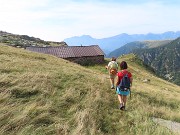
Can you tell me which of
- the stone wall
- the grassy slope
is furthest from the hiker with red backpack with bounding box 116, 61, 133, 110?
the stone wall

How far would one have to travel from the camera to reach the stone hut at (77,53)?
166 feet

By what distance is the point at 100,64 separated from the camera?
2058 inches

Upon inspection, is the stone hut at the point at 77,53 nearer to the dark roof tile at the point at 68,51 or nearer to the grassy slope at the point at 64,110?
the dark roof tile at the point at 68,51

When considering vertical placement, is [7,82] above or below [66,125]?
above

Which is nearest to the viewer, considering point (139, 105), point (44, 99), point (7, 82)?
point (44, 99)

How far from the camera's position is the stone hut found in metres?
50.6

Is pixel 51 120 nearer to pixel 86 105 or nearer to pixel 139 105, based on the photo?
pixel 86 105

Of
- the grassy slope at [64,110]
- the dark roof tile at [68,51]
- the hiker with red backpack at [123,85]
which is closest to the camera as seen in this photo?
the grassy slope at [64,110]

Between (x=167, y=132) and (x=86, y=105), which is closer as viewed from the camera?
(x=167, y=132)

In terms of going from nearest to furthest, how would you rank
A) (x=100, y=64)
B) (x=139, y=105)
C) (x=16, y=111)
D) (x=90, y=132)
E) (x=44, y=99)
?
1. (x=90, y=132)
2. (x=16, y=111)
3. (x=44, y=99)
4. (x=139, y=105)
5. (x=100, y=64)

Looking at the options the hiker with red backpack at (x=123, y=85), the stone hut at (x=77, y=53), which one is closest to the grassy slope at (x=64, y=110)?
the hiker with red backpack at (x=123, y=85)

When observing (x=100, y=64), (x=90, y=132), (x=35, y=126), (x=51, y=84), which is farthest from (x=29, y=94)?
(x=100, y=64)

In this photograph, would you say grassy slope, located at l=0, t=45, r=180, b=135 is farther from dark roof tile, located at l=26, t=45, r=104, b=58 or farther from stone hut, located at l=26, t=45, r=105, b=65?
dark roof tile, located at l=26, t=45, r=104, b=58

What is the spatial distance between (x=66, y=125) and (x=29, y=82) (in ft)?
15.3
